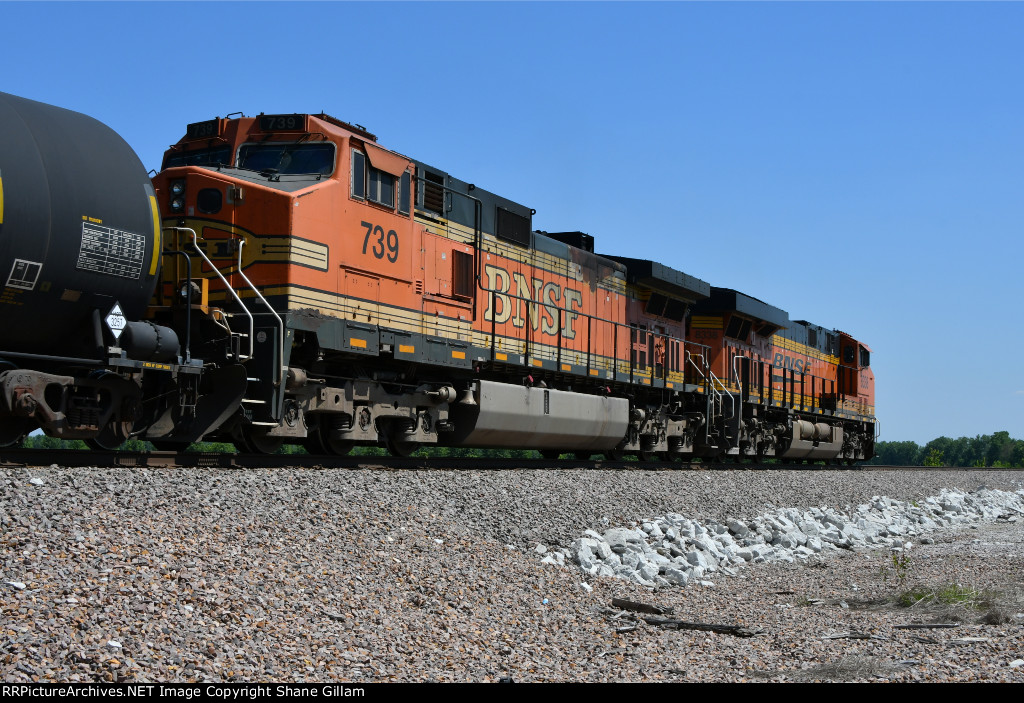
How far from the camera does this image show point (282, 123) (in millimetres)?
11820

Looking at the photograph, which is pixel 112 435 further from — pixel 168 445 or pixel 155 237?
pixel 168 445

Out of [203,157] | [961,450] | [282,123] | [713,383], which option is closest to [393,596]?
[282,123]

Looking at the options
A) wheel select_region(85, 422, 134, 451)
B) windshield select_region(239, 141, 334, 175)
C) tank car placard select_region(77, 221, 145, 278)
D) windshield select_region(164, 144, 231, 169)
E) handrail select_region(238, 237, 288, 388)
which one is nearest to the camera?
tank car placard select_region(77, 221, 145, 278)

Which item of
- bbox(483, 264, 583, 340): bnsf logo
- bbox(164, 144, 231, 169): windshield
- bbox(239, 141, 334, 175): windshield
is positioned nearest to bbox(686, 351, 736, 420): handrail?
bbox(483, 264, 583, 340): bnsf logo

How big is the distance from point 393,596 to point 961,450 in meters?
126

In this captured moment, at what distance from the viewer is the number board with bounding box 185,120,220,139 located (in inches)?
479

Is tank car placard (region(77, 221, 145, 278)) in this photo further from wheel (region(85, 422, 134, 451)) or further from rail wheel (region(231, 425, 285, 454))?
rail wheel (region(231, 425, 285, 454))

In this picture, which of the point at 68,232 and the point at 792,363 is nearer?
the point at 68,232

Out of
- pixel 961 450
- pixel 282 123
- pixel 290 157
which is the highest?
pixel 282 123

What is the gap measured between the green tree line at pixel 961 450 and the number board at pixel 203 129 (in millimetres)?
89151

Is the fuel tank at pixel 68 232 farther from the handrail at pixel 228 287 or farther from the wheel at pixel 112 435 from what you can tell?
the handrail at pixel 228 287

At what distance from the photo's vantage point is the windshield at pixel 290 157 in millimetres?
11633

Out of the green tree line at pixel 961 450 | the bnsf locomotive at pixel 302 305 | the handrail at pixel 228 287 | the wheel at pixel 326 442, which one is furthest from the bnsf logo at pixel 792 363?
the green tree line at pixel 961 450

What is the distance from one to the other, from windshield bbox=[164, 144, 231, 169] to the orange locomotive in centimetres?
2
